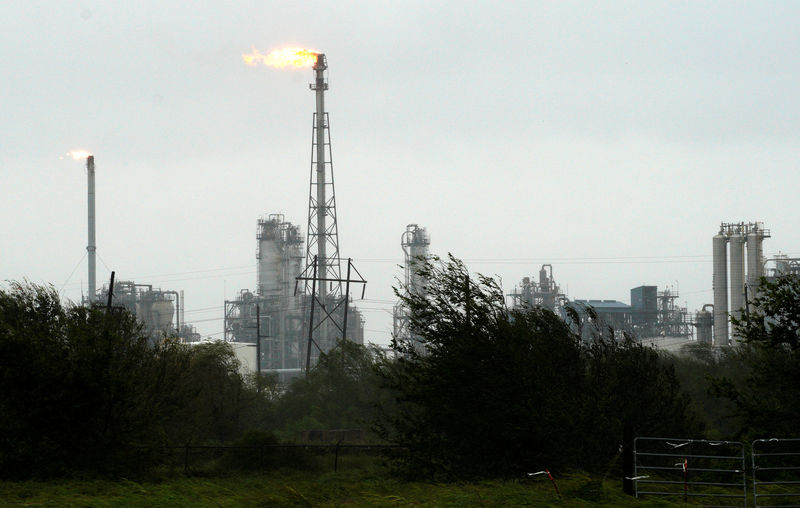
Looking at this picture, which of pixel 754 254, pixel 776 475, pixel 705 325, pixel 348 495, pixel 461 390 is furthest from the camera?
pixel 705 325

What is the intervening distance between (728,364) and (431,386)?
44.4 metres

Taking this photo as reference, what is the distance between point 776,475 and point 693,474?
6.58ft

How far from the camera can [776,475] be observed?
2339 centimetres

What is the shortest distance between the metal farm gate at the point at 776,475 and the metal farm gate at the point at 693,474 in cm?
35

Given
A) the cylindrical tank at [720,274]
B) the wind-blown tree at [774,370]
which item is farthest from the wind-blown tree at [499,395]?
the cylindrical tank at [720,274]

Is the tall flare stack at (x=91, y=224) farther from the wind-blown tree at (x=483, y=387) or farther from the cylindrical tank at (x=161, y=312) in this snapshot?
the wind-blown tree at (x=483, y=387)

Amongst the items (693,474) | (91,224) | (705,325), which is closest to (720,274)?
(705,325)

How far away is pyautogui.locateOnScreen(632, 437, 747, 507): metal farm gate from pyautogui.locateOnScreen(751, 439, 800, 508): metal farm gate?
35 cm

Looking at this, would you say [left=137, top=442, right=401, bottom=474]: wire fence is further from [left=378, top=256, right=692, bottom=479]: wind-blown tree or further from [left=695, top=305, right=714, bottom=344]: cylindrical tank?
[left=695, top=305, right=714, bottom=344]: cylindrical tank

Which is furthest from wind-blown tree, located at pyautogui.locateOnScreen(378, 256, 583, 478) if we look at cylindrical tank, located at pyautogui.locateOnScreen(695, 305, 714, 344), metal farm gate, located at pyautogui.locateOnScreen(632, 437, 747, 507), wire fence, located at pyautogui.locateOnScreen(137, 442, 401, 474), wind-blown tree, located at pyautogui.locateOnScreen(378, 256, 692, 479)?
cylindrical tank, located at pyautogui.locateOnScreen(695, 305, 714, 344)

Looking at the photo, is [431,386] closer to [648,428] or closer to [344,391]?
[648,428]

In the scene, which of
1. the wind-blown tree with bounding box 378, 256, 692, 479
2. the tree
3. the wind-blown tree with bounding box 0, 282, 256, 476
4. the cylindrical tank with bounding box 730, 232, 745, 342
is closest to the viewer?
the wind-blown tree with bounding box 378, 256, 692, 479

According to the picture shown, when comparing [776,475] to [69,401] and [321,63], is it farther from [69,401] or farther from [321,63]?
[321,63]

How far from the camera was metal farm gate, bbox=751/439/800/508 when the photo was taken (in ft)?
56.6
